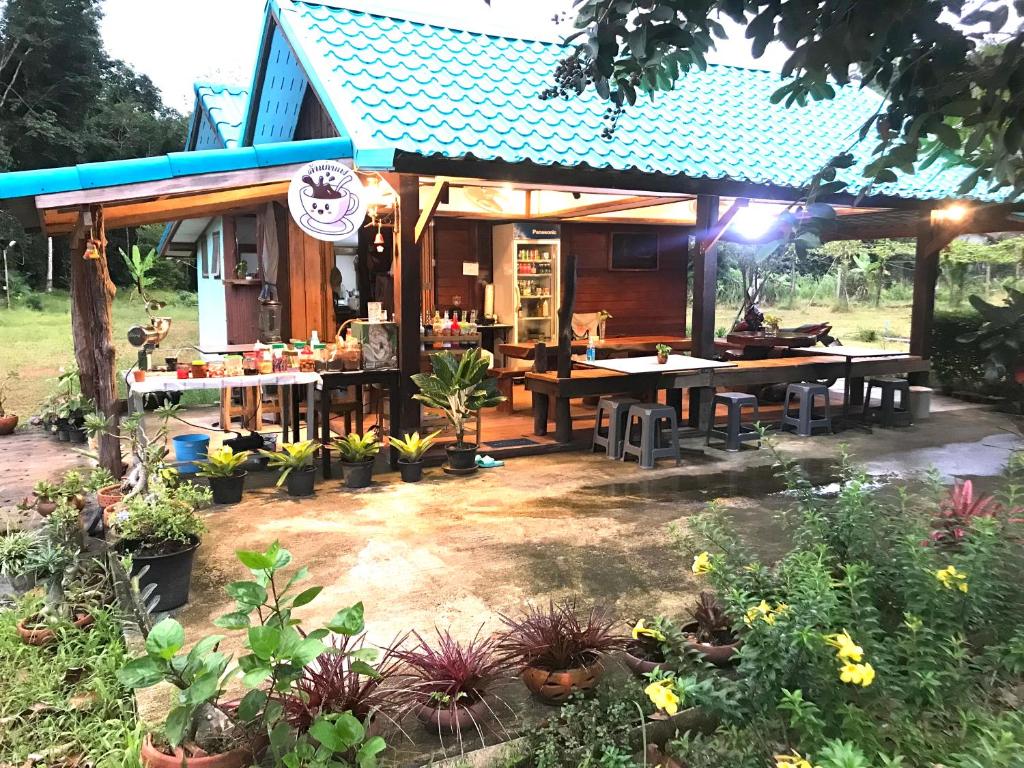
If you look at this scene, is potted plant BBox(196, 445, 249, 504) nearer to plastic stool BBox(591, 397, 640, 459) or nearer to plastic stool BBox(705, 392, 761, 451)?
plastic stool BBox(591, 397, 640, 459)

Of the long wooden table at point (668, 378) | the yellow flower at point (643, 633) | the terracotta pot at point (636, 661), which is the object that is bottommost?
the terracotta pot at point (636, 661)

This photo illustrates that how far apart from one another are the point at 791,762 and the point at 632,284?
10561 mm

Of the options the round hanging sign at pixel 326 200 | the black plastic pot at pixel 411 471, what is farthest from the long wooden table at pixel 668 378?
the round hanging sign at pixel 326 200

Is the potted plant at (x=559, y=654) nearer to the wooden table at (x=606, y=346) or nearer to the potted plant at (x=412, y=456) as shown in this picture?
the potted plant at (x=412, y=456)

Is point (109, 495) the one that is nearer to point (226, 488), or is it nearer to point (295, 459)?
point (226, 488)

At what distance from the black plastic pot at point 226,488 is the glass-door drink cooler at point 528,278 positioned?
570 centimetres

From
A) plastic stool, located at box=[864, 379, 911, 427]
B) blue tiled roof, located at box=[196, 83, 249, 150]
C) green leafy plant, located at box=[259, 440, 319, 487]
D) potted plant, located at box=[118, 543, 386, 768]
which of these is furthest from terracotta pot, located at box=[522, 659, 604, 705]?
blue tiled roof, located at box=[196, 83, 249, 150]

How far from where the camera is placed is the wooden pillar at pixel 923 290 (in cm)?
943

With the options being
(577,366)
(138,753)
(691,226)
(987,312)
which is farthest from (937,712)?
(691,226)

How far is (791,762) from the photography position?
2.14 meters

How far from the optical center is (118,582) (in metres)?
3.88

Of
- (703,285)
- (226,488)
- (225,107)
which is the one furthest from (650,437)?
(225,107)

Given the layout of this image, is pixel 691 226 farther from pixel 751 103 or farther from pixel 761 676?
pixel 761 676

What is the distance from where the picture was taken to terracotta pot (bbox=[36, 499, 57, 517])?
5034 mm
